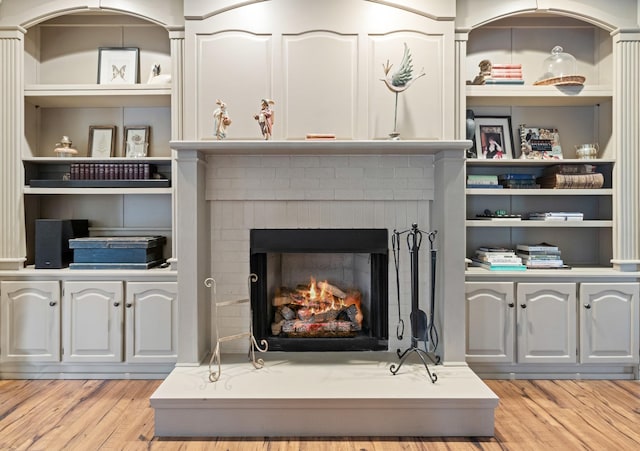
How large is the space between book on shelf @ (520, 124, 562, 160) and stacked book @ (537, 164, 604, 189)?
0.12 meters

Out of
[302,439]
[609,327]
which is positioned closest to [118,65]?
[302,439]

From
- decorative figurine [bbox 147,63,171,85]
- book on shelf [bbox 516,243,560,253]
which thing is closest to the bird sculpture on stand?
book on shelf [bbox 516,243,560,253]

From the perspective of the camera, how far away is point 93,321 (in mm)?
3113

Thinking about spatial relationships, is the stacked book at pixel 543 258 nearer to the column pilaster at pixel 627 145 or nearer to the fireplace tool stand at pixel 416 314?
the column pilaster at pixel 627 145

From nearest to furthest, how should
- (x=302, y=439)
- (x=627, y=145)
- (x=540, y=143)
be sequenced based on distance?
(x=302, y=439)
(x=627, y=145)
(x=540, y=143)

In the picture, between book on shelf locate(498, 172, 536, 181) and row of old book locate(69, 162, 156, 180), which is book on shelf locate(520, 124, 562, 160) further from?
row of old book locate(69, 162, 156, 180)

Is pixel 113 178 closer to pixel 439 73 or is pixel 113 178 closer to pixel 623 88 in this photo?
pixel 439 73

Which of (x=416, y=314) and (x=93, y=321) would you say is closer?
(x=416, y=314)

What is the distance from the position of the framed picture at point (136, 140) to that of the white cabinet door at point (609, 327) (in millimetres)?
3329

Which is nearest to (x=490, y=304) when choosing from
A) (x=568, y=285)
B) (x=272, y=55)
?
(x=568, y=285)

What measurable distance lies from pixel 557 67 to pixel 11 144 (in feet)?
12.8

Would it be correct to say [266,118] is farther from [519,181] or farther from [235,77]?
[519,181]

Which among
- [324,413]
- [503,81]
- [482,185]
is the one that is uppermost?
[503,81]

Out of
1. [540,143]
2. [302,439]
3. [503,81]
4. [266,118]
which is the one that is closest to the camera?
[302,439]
